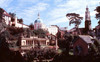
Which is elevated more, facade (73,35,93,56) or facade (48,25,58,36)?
facade (48,25,58,36)

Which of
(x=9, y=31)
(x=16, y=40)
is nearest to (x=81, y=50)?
(x=16, y=40)

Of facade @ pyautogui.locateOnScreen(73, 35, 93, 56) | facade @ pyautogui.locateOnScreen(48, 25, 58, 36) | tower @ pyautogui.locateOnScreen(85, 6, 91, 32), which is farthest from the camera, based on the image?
facade @ pyautogui.locateOnScreen(48, 25, 58, 36)

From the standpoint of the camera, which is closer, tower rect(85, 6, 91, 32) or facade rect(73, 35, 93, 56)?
facade rect(73, 35, 93, 56)

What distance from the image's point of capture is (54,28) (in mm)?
74125

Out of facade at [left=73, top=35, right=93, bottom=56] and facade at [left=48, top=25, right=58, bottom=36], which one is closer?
facade at [left=73, top=35, right=93, bottom=56]

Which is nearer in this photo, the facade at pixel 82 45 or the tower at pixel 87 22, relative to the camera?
the facade at pixel 82 45

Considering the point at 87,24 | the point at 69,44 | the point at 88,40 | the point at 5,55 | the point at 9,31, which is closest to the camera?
the point at 5,55

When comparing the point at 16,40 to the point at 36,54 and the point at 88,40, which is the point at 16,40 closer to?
the point at 36,54

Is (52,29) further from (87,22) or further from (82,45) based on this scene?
(82,45)

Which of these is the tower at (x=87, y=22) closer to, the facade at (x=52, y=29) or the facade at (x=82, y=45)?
the facade at (x=52, y=29)

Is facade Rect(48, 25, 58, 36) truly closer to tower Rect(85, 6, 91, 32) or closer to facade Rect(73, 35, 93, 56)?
tower Rect(85, 6, 91, 32)

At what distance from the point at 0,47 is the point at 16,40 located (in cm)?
2914

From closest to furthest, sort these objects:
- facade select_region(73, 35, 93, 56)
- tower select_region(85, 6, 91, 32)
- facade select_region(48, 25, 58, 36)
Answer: facade select_region(73, 35, 93, 56) < tower select_region(85, 6, 91, 32) < facade select_region(48, 25, 58, 36)

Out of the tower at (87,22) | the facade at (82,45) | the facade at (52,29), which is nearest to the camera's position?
the facade at (82,45)
